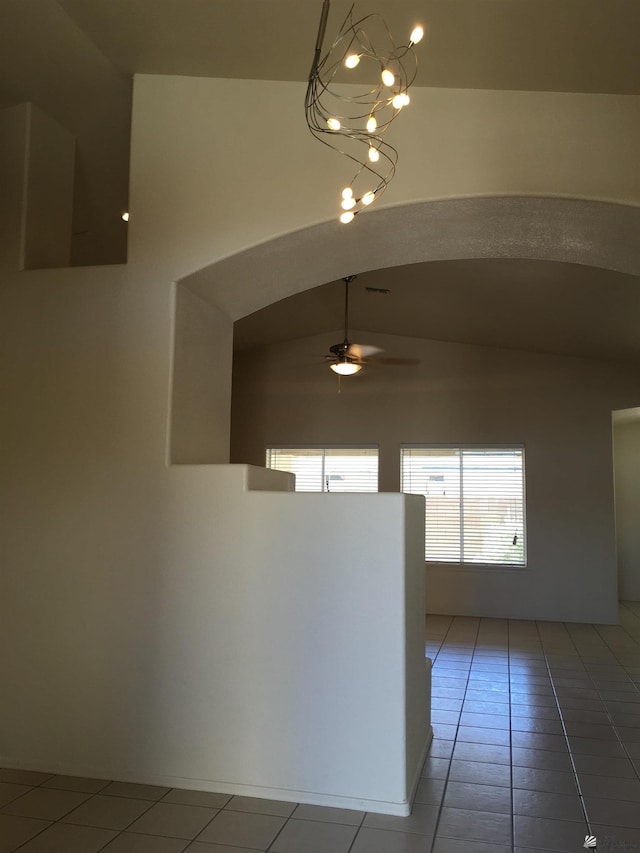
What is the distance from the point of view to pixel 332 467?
8.47 meters

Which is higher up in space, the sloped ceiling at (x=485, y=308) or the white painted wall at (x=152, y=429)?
the sloped ceiling at (x=485, y=308)

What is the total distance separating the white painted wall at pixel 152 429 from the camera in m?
3.23

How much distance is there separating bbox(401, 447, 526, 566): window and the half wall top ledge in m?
4.35

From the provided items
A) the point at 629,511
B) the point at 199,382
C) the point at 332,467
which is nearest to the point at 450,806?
the point at 199,382

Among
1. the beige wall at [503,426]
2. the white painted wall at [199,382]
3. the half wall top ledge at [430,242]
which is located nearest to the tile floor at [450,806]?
the white painted wall at [199,382]

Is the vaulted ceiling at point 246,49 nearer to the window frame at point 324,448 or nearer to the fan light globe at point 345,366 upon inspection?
the fan light globe at point 345,366

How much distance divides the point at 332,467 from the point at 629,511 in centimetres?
411

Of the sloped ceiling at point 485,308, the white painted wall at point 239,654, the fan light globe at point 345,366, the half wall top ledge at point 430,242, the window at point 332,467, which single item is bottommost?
the white painted wall at point 239,654

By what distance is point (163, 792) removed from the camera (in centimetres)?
313

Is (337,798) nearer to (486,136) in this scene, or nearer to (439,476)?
(486,136)

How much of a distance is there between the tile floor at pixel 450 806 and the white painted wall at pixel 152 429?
23 centimetres

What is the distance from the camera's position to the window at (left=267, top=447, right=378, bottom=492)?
836 cm

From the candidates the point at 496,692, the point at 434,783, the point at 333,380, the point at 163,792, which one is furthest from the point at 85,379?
the point at 333,380

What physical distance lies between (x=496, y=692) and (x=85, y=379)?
3.50 metres
